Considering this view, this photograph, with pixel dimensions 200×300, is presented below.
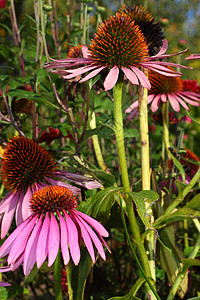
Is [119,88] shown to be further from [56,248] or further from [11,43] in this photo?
[11,43]

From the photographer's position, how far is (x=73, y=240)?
51 centimetres

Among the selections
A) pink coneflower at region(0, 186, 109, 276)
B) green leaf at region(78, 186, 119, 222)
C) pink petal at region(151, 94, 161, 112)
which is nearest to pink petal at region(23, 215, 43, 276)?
pink coneflower at region(0, 186, 109, 276)

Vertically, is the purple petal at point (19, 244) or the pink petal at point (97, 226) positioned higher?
the pink petal at point (97, 226)

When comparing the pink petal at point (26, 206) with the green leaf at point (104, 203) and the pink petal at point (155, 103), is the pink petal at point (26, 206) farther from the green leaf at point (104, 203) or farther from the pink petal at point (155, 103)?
the pink petal at point (155, 103)

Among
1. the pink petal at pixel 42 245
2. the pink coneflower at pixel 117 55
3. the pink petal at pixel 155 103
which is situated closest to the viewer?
the pink petal at pixel 42 245

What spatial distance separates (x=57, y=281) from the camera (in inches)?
21.6

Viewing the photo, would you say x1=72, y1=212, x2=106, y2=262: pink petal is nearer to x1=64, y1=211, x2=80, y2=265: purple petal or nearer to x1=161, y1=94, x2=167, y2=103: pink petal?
x1=64, y1=211, x2=80, y2=265: purple petal

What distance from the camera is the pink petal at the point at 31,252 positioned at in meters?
0.49

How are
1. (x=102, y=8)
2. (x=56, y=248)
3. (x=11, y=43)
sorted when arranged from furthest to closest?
(x=11, y=43) < (x=102, y=8) < (x=56, y=248)

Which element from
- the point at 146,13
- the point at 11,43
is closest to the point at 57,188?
the point at 146,13

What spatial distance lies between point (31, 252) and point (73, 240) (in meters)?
0.07

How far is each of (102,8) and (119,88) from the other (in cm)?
41

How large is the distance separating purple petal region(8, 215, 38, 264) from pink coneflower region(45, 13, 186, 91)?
0.26 m

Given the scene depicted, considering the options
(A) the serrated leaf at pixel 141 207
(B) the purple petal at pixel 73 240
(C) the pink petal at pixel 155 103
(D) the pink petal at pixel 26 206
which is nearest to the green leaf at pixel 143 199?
(A) the serrated leaf at pixel 141 207
